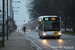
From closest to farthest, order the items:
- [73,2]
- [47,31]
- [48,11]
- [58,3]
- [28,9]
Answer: [47,31], [73,2], [58,3], [48,11], [28,9]

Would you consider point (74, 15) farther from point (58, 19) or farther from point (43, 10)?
point (58, 19)

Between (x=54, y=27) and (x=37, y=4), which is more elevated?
(x=37, y=4)

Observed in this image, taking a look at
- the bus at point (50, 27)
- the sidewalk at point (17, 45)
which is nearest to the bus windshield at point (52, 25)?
the bus at point (50, 27)

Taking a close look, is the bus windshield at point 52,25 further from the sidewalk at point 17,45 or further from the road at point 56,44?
the sidewalk at point 17,45

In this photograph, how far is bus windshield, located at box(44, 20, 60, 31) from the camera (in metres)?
32.1

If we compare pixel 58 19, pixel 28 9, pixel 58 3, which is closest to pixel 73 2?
pixel 58 3

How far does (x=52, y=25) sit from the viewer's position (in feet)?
106

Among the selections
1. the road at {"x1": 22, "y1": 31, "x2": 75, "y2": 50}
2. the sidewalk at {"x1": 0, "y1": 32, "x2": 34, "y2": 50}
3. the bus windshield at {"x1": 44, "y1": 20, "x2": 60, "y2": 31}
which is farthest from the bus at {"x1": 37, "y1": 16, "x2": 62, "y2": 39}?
the sidewalk at {"x1": 0, "y1": 32, "x2": 34, "y2": 50}

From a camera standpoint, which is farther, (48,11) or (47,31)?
(48,11)

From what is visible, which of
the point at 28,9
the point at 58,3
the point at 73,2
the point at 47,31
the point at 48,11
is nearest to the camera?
the point at 47,31

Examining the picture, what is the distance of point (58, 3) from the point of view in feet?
194

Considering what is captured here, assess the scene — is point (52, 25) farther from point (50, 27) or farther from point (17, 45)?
point (17, 45)

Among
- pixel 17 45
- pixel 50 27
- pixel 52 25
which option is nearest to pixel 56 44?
pixel 17 45

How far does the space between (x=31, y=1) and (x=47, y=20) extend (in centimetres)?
5159
